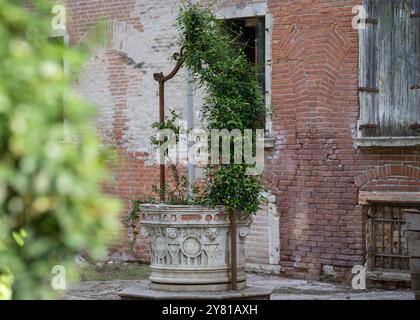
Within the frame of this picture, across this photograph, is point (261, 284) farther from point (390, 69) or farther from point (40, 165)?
point (40, 165)

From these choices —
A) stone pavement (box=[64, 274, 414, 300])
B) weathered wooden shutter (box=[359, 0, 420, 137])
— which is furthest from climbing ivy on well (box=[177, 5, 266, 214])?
weathered wooden shutter (box=[359, 0, 420, 137])

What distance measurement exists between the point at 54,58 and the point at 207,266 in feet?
19.7

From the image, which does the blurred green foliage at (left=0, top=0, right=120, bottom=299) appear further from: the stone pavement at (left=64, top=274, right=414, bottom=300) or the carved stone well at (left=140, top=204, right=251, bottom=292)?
the stone pavement at (left=64, top=274, right=414, bottom=300)

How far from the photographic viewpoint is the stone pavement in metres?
10.3

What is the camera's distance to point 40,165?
7.98ft

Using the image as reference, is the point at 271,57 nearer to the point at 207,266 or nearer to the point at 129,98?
the point at 129,98

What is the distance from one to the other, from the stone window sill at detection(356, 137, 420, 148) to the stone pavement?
5.59 ft

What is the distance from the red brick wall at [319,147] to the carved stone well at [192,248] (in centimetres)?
306

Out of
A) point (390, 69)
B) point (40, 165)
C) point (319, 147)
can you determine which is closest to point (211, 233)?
point (319, 147)

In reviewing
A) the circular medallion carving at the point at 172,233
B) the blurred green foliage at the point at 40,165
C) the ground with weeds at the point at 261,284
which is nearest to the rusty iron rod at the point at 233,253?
the circular medallion carving at the point at 172,233

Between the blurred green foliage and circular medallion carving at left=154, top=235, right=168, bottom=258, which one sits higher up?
the blurred green foliage

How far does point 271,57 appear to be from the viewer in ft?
39.9

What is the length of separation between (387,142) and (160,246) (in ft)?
11.5

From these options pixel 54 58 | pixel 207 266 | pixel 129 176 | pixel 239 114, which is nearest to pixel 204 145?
pixel 239 114
